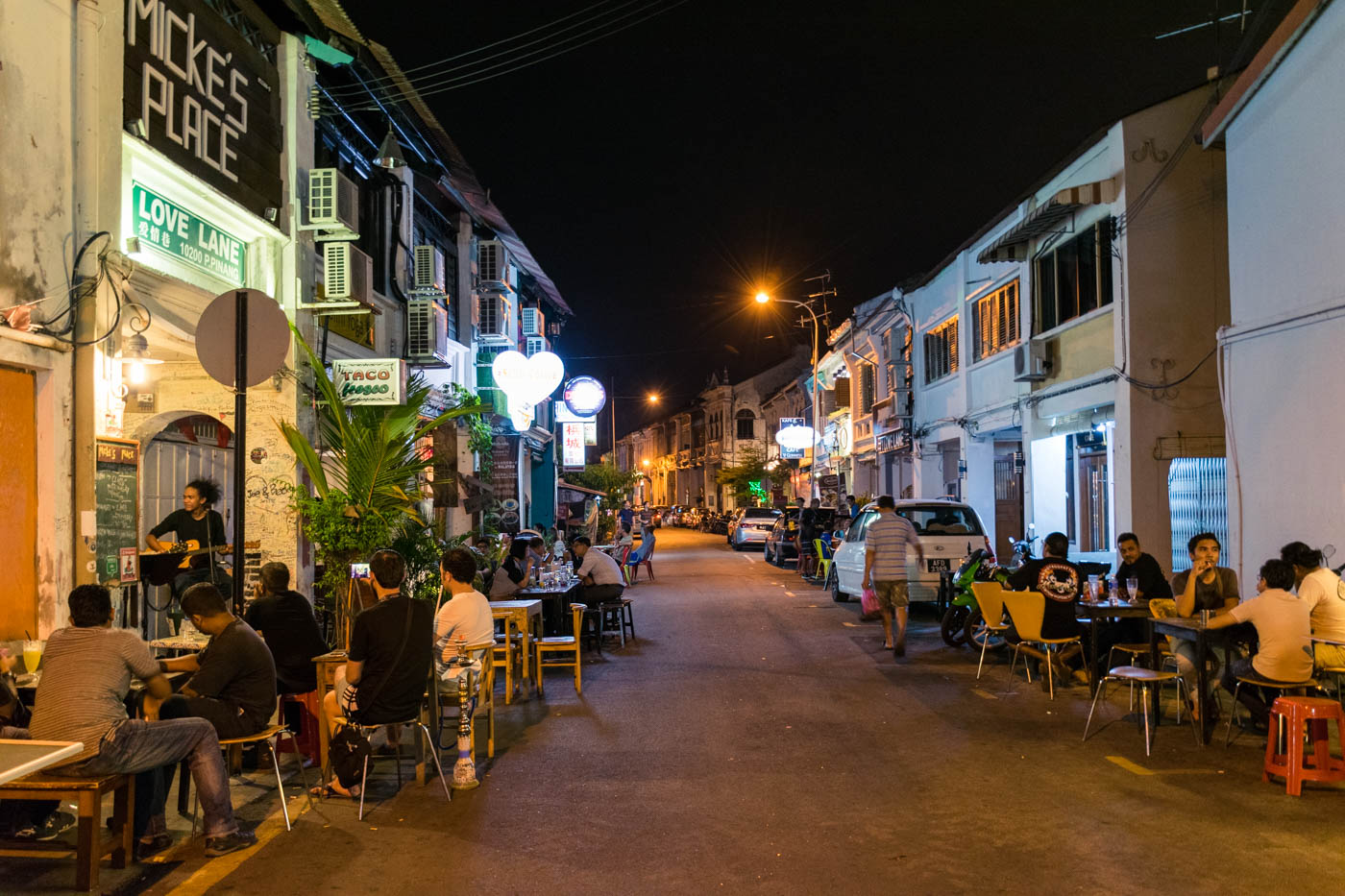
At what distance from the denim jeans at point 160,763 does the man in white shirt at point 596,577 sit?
25.1ft

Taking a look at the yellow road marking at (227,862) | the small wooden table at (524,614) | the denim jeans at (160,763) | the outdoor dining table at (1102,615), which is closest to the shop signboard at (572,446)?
the small wooden table at (524,614)

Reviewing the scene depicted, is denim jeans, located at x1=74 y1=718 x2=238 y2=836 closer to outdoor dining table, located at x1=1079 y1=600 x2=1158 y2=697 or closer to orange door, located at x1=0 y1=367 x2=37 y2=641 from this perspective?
orange door, located at x1=0 y1=367 x2=37 y2=641

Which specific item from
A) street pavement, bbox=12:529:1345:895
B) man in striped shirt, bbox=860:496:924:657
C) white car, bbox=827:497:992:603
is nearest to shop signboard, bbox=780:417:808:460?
white car, bbox=827:497:992:603

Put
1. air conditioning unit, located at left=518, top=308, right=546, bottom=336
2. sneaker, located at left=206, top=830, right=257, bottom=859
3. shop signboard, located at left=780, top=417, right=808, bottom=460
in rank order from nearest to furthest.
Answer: sneaker, located at left=206, top=830, right=257, bottom=859 → air conditioning unit, located at left=518, top=308, right=546, bottom=336 → shop signboard, located at left=780, top=417, right=808, bottom=460

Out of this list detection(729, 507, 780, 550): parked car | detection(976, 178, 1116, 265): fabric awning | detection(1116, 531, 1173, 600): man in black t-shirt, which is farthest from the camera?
detection(729, 507, 780, 550): parked car

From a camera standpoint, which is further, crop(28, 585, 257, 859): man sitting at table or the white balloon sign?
the white balloon sign

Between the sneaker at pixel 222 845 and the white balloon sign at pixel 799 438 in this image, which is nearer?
the sneaker at pixel 222 845

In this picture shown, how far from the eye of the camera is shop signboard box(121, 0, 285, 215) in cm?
858

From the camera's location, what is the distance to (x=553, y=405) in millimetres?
35844

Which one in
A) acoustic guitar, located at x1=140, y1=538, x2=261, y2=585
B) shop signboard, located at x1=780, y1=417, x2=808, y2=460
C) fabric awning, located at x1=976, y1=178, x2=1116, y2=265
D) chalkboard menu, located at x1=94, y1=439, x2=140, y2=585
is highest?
fabric awning, located at x1=976, y1=178, x2=1116, y2=265

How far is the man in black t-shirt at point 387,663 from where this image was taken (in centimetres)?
654

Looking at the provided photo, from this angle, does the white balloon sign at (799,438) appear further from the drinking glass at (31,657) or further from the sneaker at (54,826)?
the sneaker at (54,826)

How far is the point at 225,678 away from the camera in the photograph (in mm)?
6121

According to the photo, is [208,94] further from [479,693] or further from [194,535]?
[479,693]
